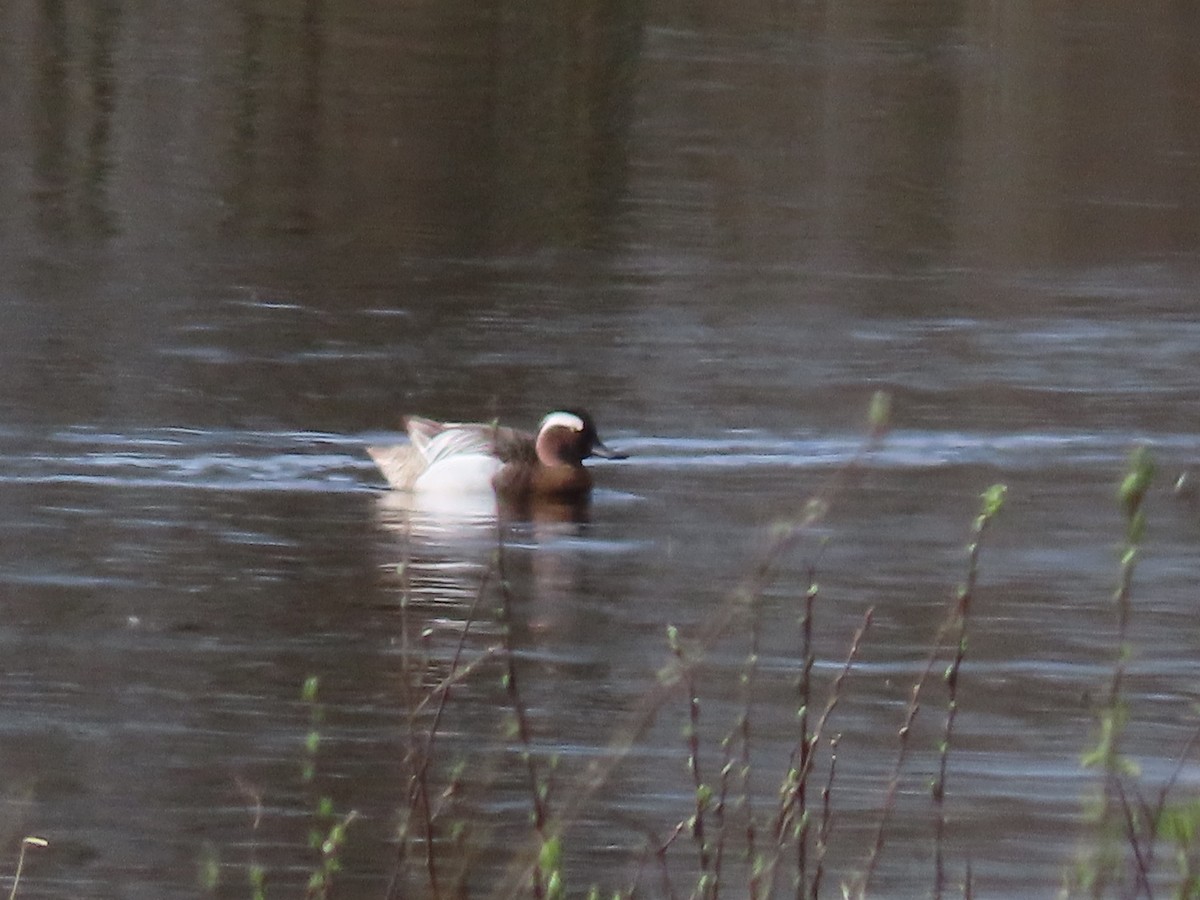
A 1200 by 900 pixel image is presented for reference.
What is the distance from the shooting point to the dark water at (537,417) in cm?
702

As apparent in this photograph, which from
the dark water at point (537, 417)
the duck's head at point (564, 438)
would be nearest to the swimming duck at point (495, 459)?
the duck's head at point (564, 438)

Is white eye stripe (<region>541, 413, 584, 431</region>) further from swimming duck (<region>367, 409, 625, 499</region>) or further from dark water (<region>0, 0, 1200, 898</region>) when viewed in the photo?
→ dark water (<region>0, 0, 1200, 898</region>)

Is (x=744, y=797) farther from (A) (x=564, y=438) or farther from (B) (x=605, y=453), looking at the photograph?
(B) (x=605, y=453)

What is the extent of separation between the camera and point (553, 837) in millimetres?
4203

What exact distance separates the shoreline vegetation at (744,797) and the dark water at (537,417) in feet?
0.16

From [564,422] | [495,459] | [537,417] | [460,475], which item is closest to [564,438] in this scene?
[564,422]

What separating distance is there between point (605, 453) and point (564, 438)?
0.31 m

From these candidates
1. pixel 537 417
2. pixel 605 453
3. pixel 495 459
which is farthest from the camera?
pixel 537 417

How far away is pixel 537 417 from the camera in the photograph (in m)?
12.1

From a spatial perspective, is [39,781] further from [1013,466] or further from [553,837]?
[1013,466]

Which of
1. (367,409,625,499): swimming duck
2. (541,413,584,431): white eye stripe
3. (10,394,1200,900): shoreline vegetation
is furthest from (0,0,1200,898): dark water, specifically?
(541,413,584,431): white eye stripe

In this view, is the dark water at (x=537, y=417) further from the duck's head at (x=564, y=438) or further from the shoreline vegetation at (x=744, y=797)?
the duck's head at (x=564, y=438)

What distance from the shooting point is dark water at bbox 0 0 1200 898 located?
23.0 ft

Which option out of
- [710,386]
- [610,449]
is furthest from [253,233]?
[610,449]
